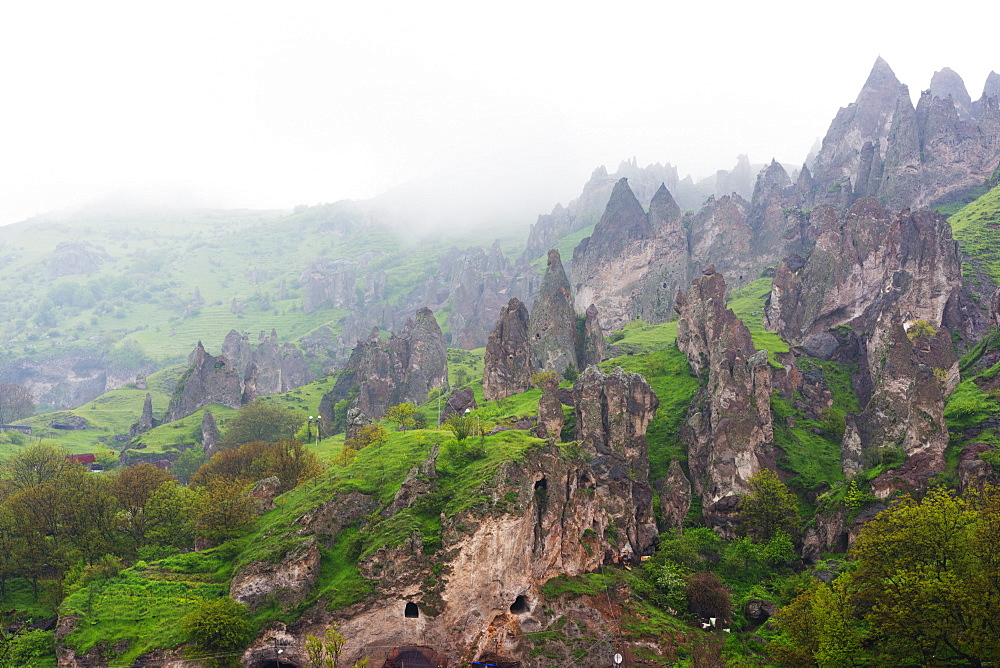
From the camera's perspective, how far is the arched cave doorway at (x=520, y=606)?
60.1 metres

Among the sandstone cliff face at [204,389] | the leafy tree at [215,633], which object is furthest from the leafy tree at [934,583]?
the sandstone cliff face at [204,389]

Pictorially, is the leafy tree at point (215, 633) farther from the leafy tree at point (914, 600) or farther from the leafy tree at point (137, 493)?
the leafy tree at point (914, 600)

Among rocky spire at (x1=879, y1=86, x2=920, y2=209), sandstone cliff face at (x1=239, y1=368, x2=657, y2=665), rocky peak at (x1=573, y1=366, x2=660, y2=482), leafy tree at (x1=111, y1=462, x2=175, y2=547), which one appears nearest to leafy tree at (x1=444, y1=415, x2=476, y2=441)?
sandstone cliff face at (x1=239, y1=368, x2=657, y2=665)

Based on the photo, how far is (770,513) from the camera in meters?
76.5

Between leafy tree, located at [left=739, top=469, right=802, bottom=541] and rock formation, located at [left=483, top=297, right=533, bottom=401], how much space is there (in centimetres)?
6071

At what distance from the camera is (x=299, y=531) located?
63.3m

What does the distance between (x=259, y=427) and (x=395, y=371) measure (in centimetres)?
3907

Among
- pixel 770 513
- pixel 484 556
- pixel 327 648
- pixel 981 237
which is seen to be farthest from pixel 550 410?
pixel 981 237

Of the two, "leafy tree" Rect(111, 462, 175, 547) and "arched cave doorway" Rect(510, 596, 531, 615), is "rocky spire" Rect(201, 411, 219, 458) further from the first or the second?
"arched cave doorway" Rect(510, 596, 531, 615)

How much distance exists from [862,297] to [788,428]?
46.5 metres

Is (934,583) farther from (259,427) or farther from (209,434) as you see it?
(209,434)

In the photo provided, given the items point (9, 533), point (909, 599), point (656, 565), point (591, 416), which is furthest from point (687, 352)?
point (9, 533)

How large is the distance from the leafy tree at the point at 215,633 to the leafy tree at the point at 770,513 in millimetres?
61020

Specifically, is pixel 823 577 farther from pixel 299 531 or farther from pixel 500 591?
pixel 299 531
